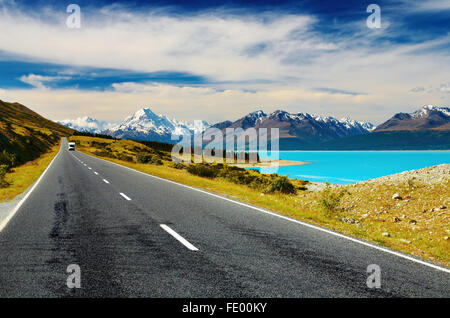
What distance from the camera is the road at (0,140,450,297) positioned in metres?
4.27

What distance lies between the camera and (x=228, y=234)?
718 cm

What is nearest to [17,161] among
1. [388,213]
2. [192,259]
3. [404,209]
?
[388,213]

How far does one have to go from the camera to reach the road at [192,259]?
4266 millimetres

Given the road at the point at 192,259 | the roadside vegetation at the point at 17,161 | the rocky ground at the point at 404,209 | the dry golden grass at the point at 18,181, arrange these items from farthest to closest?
the roadside vegetation at the point at 17,161, the dry golden grass at the point at 18,181, the rocky ground at the point at 404,209, the road at the point at 192,259

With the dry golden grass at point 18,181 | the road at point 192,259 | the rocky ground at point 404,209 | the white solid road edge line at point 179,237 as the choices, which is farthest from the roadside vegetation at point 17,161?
the rocky ground at point 404,209

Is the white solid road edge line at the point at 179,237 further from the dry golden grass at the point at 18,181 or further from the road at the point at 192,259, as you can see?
the dry golden grass at the point at 18,181

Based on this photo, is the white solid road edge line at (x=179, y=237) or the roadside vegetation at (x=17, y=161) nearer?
the white solid road edge line at (x=179, y=237)

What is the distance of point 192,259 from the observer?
5398mm

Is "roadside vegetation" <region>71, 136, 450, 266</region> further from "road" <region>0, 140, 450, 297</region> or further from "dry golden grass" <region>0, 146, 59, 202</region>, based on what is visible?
"dry golden grass" <region>0, 146, 59, 202</region>

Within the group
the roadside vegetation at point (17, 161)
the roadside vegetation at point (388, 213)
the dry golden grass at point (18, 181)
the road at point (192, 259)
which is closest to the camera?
the road at point (192, 259)

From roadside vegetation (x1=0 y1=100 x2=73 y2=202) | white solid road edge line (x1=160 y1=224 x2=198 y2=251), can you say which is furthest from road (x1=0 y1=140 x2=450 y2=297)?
roadside vegetation (x1=0 y1=100 x2=73 y2=202)

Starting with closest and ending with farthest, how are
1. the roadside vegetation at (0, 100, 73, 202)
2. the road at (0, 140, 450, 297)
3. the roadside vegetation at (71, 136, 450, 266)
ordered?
the road at (0, 140, 450, 297) < the roadside vegetation at (71, 136, 450, 266) < the roadside vegetation at (0, 100, 73, 202)
